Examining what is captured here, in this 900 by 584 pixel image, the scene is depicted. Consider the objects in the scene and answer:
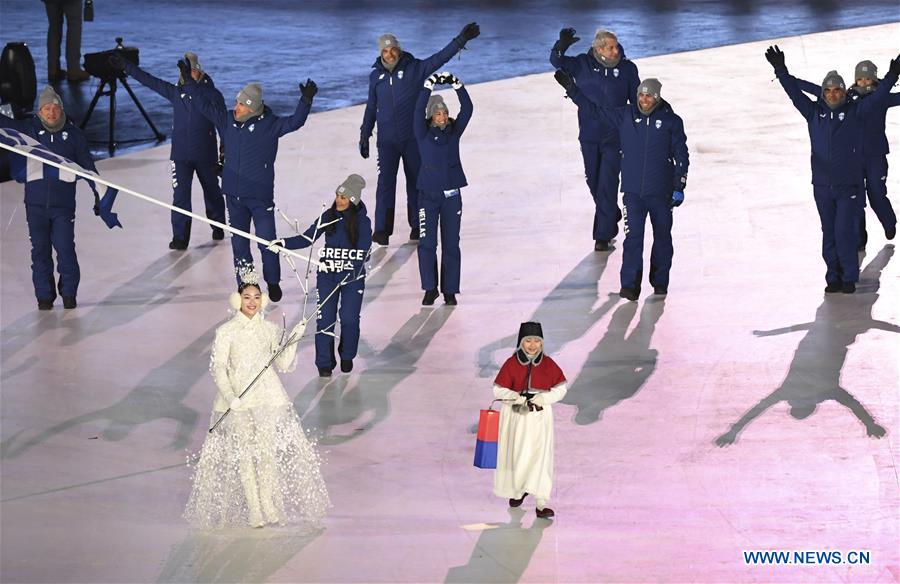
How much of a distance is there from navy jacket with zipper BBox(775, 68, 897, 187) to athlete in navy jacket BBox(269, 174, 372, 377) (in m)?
4.03

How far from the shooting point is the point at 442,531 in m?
9.56

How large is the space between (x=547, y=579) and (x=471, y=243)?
7.17 m

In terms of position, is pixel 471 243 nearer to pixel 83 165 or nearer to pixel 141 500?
pixel 83 165

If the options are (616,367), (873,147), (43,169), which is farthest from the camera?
(873,147)

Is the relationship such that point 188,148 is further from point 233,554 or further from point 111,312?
point 233,554

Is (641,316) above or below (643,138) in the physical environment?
below

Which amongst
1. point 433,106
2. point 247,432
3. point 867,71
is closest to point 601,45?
point 433,106

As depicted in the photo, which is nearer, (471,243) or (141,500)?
(141,500)

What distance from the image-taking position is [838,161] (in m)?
13.8

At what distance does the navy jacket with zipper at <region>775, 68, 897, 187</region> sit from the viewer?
45.3ft

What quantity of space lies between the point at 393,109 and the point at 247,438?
249 inches

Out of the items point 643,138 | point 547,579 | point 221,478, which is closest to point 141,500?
point 221,478

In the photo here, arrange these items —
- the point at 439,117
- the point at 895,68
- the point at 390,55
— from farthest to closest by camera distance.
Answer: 1. the point at 390,55
2. the point at 895,68
3. the point at 439,117

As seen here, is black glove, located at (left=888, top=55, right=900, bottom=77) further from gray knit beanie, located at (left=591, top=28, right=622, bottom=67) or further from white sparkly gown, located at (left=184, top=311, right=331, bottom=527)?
white sparkly gown, located at (left=184, top=311, right=331, bottom=527)
